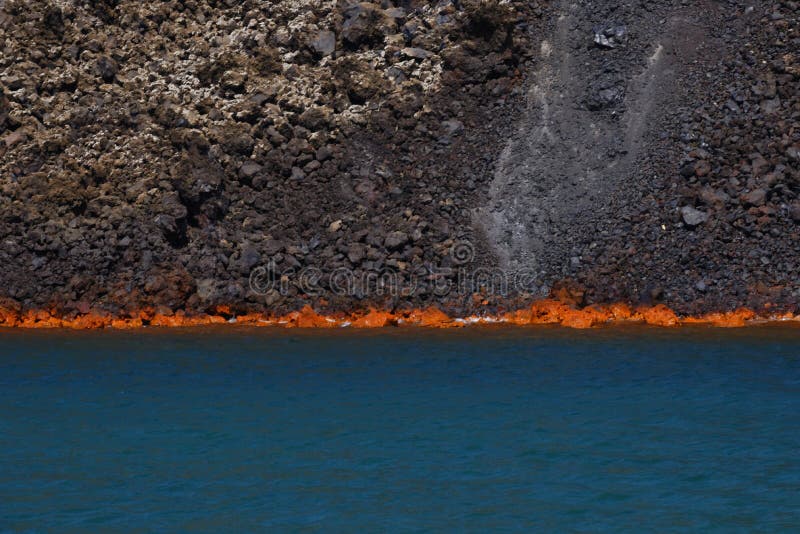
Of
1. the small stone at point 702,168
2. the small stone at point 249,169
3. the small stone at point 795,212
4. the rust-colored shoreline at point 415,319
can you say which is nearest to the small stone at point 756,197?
the small stone at point 795,212

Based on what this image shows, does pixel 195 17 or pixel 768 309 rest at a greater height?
pixel 195 17

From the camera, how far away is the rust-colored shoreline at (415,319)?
34.0 metres

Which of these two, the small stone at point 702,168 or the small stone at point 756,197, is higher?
the small stone at point 702,168

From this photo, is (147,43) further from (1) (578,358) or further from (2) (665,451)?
(2) (665,451)

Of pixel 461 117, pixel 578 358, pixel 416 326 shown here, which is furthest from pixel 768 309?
pixel 461 117

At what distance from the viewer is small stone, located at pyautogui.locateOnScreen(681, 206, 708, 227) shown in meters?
35.7

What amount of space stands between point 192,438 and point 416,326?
13.9m

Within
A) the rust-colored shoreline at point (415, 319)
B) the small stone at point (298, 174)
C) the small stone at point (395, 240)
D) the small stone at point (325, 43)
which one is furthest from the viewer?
the small stone at point (325, 43)

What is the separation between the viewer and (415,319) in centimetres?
3572

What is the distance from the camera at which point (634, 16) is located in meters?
42.6

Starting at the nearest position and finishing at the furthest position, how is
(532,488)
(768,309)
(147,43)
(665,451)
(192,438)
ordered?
(532,488) < (665,451) < (192,438) < (768,309) < (147,43)

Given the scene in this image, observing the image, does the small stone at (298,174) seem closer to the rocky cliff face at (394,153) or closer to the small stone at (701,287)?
the rocky cliff face at (394,153)

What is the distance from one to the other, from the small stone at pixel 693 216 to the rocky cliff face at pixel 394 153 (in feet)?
0.31

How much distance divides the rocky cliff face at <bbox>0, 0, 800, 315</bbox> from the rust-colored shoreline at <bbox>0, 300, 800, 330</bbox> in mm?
402
